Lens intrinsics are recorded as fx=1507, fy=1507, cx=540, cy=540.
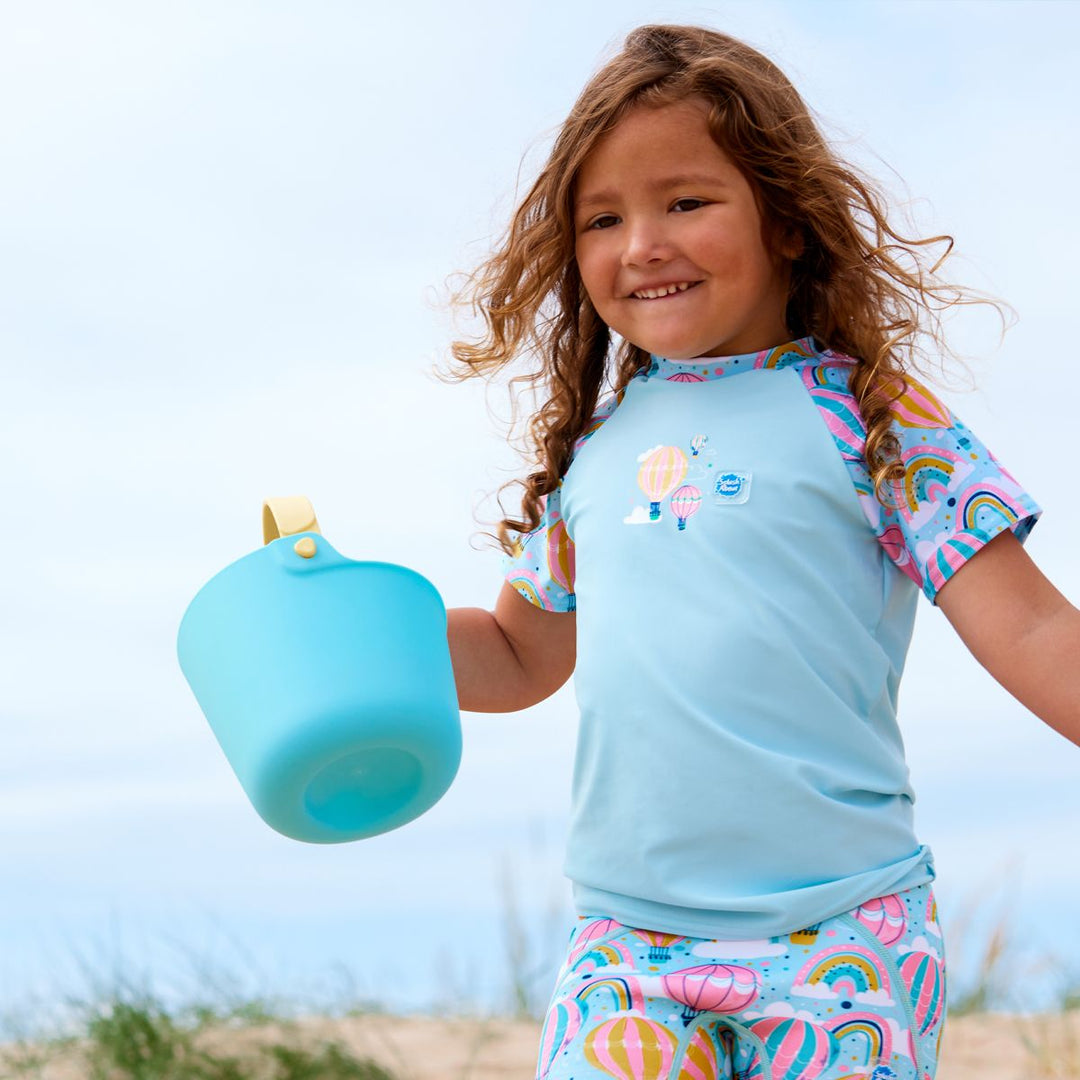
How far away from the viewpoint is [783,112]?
202cm

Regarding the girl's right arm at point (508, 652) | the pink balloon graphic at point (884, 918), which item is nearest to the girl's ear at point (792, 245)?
the girl's right arm at point (508, 652)

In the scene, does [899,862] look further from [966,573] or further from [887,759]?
[966,573]

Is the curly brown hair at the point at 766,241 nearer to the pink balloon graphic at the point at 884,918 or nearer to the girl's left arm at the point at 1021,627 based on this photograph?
the girl's left arm at the point at 1021,627

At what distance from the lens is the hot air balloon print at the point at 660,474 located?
190 cm

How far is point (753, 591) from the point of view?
1811mm

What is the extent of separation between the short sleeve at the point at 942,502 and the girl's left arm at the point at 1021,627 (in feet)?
0.07

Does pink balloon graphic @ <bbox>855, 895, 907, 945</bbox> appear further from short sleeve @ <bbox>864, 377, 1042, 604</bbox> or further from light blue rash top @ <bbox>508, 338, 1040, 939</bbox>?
short sleeve @ <bbox>864, 377, 1042, 604</bbox>

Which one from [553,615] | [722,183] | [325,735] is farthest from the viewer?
[553,615]

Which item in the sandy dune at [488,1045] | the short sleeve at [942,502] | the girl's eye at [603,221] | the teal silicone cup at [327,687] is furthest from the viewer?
the sandy dune at [488,1045]

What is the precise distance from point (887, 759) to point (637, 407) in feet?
1.89

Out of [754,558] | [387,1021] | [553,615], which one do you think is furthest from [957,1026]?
[754,558]

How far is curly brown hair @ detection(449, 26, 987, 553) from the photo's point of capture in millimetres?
1954

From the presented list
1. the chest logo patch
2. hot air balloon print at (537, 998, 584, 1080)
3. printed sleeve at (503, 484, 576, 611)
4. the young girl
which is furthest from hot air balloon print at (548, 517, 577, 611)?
hot air balloon print at (537, 998, 584, 1080)

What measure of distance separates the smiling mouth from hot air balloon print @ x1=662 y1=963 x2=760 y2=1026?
841 mm
